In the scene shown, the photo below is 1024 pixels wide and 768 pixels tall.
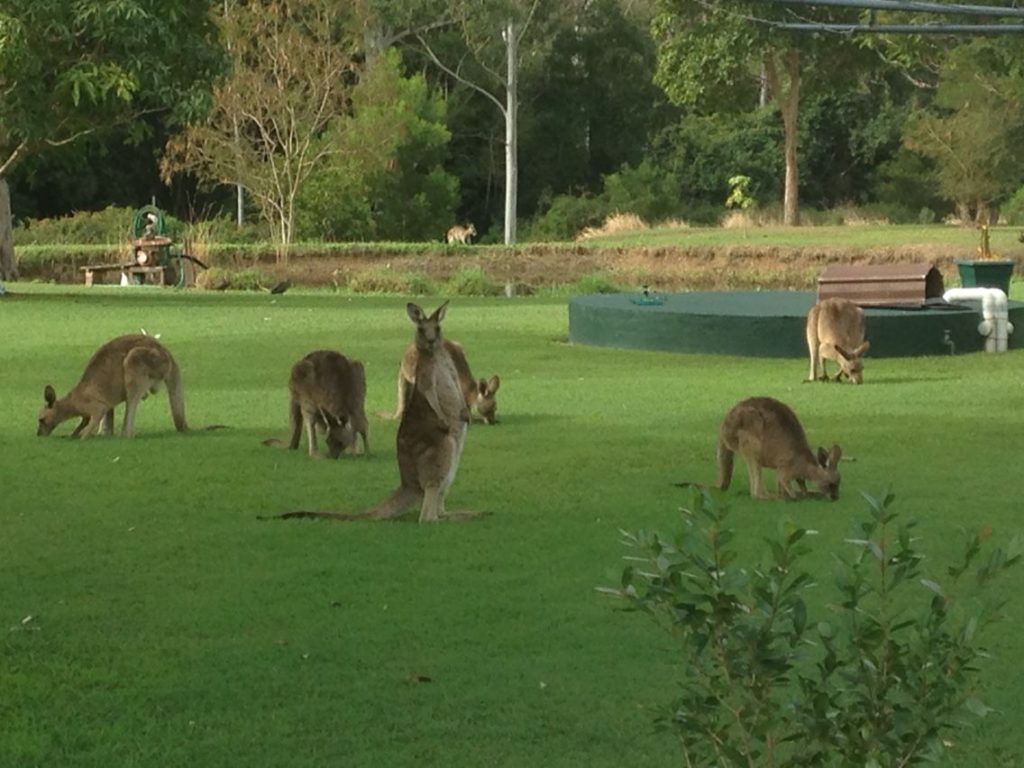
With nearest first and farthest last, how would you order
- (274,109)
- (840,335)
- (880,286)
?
1. (840,335)
2. (880,286)
3. (274,109)

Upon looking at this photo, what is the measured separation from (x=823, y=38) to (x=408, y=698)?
153 ft

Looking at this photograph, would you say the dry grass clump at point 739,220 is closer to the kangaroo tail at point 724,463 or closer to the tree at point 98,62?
the tree at point 98,62

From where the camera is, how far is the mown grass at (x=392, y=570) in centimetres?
572

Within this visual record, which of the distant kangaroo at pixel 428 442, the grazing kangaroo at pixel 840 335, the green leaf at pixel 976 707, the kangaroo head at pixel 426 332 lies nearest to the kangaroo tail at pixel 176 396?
the kangaroo head at pixel 426 332

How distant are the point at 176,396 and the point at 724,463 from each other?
13.5ft

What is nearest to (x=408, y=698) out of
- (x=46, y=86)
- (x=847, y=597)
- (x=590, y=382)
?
(x=847, y=597)

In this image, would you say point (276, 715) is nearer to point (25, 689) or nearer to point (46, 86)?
point (25, 689)

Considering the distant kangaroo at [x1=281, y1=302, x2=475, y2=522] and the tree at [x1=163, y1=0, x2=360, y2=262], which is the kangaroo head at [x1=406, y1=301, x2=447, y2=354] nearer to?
the distant kangaroo at [x1=281, y1=302, x2=475, y2=522]

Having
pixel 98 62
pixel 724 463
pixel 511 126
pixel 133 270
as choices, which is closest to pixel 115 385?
pixel 724 463

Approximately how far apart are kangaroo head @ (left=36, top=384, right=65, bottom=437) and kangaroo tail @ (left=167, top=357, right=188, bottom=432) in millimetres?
706

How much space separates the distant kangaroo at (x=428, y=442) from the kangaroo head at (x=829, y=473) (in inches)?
70.4

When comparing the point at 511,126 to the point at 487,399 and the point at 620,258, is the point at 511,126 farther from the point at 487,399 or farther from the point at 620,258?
the point at 487,399

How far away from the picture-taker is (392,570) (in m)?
7.96

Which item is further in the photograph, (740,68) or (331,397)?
(740,68)
